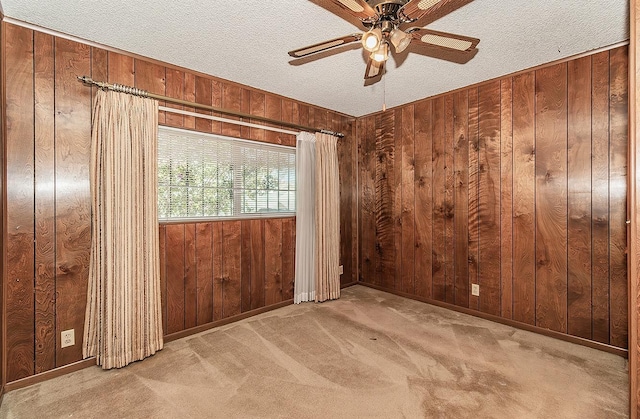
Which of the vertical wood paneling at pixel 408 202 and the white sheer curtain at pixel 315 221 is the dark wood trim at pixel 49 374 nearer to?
the white sheer curtain at pixel 315 221

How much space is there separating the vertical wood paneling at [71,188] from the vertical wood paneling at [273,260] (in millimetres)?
1610

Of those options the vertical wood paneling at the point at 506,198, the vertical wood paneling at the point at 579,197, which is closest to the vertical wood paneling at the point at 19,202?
the vertical wood paneling at the point at 506,198

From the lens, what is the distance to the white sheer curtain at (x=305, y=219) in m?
3.55

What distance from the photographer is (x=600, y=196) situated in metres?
2.45

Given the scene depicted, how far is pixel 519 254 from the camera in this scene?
2879 mm

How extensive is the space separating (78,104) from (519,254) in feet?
13.0

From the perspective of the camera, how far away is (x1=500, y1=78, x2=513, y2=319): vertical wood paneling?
2930 millimetres

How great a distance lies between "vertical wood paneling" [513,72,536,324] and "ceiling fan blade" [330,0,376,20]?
2.09 metres

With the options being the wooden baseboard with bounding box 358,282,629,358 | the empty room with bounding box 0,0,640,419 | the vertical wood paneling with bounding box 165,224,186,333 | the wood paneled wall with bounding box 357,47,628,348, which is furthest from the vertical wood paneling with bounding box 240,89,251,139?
the wooden baseboard with bounding box 358,282,629,358

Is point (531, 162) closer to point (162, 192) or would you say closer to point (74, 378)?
point (162, 192)

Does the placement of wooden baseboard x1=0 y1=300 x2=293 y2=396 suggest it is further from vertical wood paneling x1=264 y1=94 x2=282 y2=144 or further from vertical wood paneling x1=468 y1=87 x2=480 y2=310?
vertical wood paneling x1=468 y1=87 x2=480 y2=310

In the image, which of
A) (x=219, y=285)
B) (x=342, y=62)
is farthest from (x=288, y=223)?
(x=342, y=62)

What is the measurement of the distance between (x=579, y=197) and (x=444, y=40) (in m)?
1.95

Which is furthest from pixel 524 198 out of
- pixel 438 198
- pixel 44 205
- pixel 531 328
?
pixel 44 205
